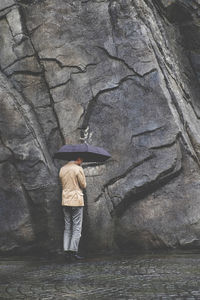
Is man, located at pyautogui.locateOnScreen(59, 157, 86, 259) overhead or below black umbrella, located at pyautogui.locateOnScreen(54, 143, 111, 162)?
below

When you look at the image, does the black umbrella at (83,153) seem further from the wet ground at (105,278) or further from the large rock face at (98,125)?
the wet ground at (105,278)

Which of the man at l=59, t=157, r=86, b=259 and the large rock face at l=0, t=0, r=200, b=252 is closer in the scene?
the man at l=59, t=157, r=86, b=259

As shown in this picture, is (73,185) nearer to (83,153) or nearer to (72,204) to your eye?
(72,204)

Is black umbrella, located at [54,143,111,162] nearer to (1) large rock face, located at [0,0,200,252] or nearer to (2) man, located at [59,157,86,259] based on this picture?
(2) man, located at [59,157,86,259]

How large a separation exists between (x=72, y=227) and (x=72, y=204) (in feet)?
1.61

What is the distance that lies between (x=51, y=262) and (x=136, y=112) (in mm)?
3404

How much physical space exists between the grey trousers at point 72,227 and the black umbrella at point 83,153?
0.91 m

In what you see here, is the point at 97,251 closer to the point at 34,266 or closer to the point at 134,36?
the point at 34,266

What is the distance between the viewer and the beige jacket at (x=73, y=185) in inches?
292

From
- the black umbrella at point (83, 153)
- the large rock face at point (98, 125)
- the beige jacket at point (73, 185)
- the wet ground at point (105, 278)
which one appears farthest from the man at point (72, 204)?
the large rock face at point (98, 125)

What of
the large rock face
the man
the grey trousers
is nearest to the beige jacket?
the man

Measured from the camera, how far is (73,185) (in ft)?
24.6

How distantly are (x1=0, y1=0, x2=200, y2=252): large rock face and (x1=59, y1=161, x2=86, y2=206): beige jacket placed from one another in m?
0.84

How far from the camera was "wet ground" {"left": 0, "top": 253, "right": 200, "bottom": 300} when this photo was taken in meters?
4.49
